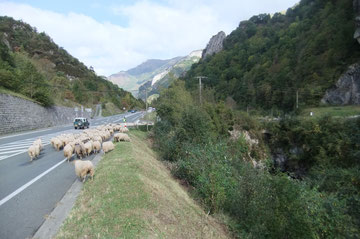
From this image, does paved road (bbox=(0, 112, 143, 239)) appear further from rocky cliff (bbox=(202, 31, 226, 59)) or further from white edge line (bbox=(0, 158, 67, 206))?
rocky cliff (bbox=(202, 31, 226, 59))

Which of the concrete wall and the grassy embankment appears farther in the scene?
the concrete wall

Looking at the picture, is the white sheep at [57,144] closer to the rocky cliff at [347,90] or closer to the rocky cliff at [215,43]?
the rocky cliff at [347,90]

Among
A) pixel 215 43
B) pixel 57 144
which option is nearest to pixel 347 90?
pixel 57 144

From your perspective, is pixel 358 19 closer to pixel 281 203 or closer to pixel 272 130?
pixel 272 130

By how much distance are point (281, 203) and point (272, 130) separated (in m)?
26.3

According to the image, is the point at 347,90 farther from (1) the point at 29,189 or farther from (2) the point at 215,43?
(2) the point at 215,43

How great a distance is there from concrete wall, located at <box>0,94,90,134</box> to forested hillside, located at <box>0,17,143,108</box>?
1976 millimetres

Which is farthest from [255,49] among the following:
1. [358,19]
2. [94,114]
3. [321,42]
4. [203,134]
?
[203,134]

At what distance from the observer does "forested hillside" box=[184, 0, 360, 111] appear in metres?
47.5

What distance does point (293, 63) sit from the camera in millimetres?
65750

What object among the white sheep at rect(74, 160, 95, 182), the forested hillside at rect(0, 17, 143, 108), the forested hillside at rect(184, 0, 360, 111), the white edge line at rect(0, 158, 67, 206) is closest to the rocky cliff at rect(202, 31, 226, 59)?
the forested hillside at rect(184, 0, 360, 111)

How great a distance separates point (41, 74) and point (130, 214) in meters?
40.8

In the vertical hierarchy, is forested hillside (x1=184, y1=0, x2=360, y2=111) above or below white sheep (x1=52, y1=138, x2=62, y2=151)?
above

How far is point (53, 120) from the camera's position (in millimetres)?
36688
